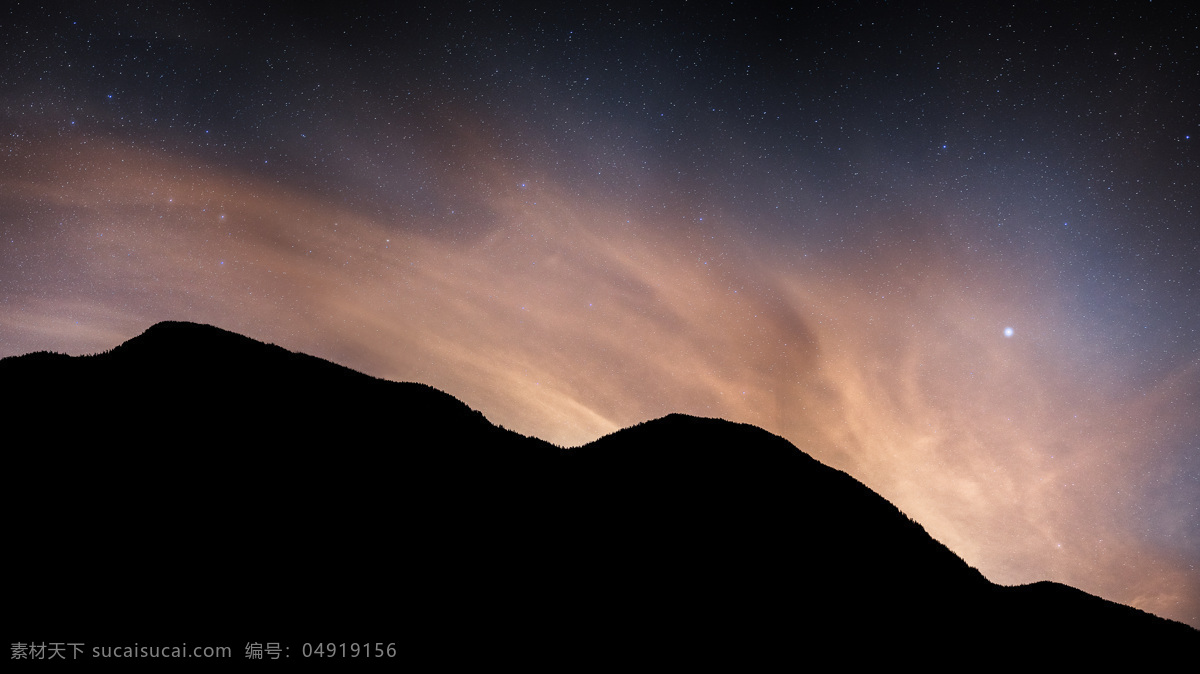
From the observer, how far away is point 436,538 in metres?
18.9

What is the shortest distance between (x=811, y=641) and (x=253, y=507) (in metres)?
20.2

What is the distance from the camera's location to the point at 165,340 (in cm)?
2614

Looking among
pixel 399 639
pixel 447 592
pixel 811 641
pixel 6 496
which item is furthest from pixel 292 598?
pixel 811 641

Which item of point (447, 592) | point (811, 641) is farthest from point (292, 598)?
point (811, 641)

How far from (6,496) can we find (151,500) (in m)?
3.57

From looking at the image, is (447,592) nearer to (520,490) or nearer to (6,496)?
(520,490)

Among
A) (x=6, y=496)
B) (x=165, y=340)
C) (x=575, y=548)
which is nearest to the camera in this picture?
(x=6, y=496)

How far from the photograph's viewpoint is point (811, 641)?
18.4 meters

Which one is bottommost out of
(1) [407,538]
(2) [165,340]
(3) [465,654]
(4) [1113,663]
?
(4) [1113,663]

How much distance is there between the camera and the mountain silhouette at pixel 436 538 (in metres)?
14.2

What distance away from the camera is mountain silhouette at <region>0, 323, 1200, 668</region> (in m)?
14.2

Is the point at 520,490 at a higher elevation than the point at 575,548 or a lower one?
higher

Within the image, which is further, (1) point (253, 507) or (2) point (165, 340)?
(2) point (165, 340)

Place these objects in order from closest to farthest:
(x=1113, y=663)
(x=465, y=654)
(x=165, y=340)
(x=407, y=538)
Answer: (x=465, y=654) → (x=407, y=538) → (x=1113, y=663) → (x=165, y=340)
